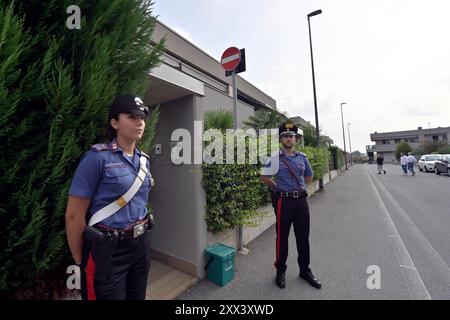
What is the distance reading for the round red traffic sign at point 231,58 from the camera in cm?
383

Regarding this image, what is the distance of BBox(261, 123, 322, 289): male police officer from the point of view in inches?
124

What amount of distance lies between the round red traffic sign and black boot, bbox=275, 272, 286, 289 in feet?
11.2

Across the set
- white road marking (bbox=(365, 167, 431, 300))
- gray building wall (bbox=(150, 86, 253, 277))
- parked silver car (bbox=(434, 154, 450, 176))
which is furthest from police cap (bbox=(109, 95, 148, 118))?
parked silver car (bbox=(434, 154, 450, 176))

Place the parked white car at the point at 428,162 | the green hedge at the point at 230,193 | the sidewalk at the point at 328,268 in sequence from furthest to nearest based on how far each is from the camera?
the parked white car at the point at 428,162, the green hedge at the point at 230,193, the sidewalk at the point at 328,268

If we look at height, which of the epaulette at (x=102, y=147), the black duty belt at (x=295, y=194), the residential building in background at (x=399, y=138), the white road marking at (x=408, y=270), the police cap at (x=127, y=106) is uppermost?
the residential building in background at (x=399, y=138)

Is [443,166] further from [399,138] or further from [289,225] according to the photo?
[399,138]

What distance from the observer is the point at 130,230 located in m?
1.67

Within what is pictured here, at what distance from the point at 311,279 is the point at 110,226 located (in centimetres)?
283

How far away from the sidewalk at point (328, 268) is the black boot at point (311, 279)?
6cm

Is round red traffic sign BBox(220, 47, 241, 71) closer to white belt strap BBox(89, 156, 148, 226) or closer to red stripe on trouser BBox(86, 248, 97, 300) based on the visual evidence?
white belt strap BBox(89, 156, 148, 226)

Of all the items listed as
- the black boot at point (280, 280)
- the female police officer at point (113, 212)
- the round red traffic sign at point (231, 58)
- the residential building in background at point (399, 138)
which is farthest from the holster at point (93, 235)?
the residential building in background at point (399, 138)

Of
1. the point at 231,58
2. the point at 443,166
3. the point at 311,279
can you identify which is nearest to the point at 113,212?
the point at 311,279

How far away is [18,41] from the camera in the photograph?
1.58 metres

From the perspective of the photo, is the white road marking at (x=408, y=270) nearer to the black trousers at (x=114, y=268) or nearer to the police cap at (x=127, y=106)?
the black trousers at (x=114, y=268)
